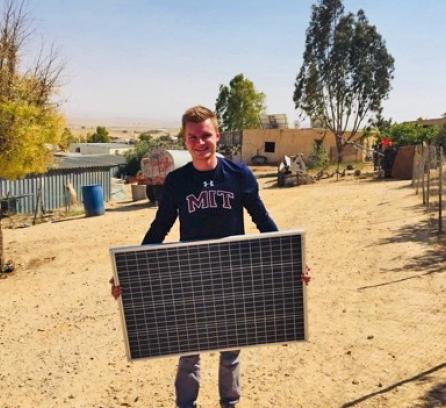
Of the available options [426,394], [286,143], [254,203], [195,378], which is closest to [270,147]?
[286,143]

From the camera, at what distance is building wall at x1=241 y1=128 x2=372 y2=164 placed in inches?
1967

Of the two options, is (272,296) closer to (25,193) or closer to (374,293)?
(374,293)

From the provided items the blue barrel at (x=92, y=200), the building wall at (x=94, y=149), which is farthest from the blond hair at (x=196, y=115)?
the building wall at (x=94, y=149)

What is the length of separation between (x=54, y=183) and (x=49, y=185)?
36 centimetres

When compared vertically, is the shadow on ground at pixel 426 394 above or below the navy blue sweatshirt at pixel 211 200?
below

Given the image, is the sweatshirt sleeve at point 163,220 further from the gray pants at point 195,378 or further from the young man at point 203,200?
the gray pants at point 195,378

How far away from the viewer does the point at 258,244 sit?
12.0ft

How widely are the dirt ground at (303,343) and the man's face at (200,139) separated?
2590 mm

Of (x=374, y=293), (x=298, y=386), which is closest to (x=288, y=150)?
(x=374, y=293)

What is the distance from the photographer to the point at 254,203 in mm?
3863

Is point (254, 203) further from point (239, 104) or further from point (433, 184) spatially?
point (239, 104)

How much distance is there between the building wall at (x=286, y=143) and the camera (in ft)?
164

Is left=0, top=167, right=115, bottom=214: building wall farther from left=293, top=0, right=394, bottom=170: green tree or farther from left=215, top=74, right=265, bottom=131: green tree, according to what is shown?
left=215, top=74, right=265, bottom=131: green tree

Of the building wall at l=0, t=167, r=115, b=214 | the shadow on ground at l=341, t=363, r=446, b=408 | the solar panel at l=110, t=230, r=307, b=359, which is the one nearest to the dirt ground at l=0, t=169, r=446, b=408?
the shadow on ground at l=341, t=363, r=446, b=408
